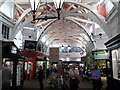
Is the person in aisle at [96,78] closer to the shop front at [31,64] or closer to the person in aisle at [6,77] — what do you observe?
the person in aisle at [6,77]

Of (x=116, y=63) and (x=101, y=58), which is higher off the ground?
(x=101, y=58)

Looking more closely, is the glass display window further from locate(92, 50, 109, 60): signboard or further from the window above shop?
locate(92, 50, 109, 60): signboard

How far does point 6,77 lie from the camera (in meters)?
10.1

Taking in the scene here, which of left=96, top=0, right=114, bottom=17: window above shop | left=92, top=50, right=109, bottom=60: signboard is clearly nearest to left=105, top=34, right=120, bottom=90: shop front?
left=96, top=0, right=114, bottom=17: window above shop

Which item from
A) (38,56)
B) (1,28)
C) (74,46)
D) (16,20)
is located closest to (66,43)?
(74,46)

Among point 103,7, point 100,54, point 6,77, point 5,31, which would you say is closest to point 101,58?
point 100,54

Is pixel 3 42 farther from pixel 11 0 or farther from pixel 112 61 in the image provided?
pixel 112 61

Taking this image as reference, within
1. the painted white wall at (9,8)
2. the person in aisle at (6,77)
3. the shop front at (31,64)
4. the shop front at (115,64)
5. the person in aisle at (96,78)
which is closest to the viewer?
the shop front at (115,64)

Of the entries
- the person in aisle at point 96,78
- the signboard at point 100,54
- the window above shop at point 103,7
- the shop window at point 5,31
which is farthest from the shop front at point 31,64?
the person in aisle at point 96,78

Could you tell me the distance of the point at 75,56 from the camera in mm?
48344

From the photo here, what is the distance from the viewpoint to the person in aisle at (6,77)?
32.5 feet

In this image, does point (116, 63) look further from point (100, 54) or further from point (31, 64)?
point (31, 64)

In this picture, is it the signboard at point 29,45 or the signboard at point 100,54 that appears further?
the signboard at point 29,45

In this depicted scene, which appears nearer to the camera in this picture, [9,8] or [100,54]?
[9,8]
